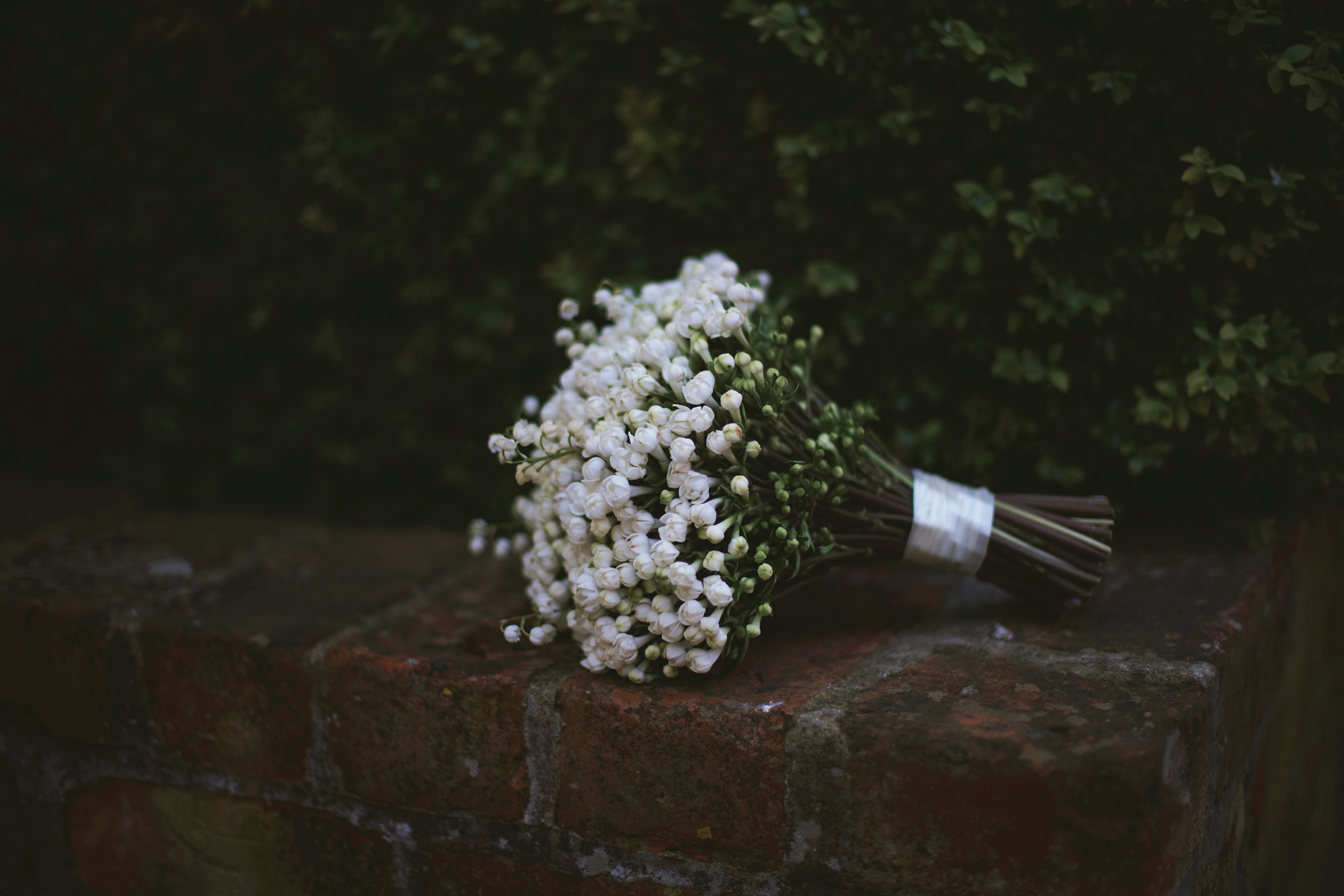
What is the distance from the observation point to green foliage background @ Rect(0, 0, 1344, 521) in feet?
5.02

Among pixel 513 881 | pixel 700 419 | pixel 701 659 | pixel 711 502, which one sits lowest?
pixel 513 881

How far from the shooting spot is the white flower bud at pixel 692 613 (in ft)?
3.84

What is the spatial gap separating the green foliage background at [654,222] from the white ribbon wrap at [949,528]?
407 mm

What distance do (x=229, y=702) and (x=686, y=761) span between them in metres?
0.82

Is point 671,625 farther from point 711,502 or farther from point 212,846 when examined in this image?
point 212,846

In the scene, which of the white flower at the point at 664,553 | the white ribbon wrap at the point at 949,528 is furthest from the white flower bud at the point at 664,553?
the white ribbon wrap at the point at 949,528

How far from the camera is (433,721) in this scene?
1.33 metres

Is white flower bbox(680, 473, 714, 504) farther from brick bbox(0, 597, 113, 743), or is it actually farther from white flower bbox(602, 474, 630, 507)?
brick bbox(0, 597, 113, 743)

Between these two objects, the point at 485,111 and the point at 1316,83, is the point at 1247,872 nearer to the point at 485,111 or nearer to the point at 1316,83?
the point at 1316,83

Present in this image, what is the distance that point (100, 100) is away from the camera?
7.00 ft

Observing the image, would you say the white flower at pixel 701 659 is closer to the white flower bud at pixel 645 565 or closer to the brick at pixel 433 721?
the white flower bud at pixel 645 565

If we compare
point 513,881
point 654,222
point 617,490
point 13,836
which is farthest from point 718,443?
point 13,836

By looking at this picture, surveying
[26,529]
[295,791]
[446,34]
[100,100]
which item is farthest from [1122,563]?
[100,100]

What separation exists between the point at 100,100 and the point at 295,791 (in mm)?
1791
